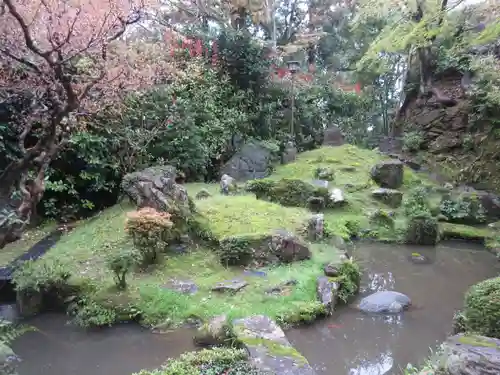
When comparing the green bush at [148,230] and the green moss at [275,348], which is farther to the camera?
the green bush at [148,230]

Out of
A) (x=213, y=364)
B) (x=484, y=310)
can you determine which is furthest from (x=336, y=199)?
(x=213, y=364)

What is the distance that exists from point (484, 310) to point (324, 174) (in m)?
8.06

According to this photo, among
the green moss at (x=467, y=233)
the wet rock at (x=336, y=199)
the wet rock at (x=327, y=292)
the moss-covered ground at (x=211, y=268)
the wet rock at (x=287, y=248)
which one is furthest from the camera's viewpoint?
the wet rock at (x=336, y=199)

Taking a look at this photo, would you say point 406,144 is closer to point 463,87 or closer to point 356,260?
point 463,87

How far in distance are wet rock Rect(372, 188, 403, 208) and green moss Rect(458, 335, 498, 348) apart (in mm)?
7836

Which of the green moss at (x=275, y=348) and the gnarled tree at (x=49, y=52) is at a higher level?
the gnarled tree at (x=49, y=52)

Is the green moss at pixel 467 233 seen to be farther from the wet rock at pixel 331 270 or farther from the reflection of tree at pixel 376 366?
the reflection of tree at pixel 376 366

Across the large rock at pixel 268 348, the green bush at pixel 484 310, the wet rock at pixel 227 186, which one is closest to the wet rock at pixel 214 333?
the large rock at pixel 268 348

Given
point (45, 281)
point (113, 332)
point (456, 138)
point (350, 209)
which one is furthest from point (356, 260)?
point (456, 138)

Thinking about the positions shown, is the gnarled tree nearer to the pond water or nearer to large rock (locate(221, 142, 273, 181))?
the pond water

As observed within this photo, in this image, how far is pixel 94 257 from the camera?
6867 mm

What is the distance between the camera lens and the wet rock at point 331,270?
653cm

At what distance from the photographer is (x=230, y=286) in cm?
603

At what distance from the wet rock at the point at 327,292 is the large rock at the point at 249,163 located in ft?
20.8
